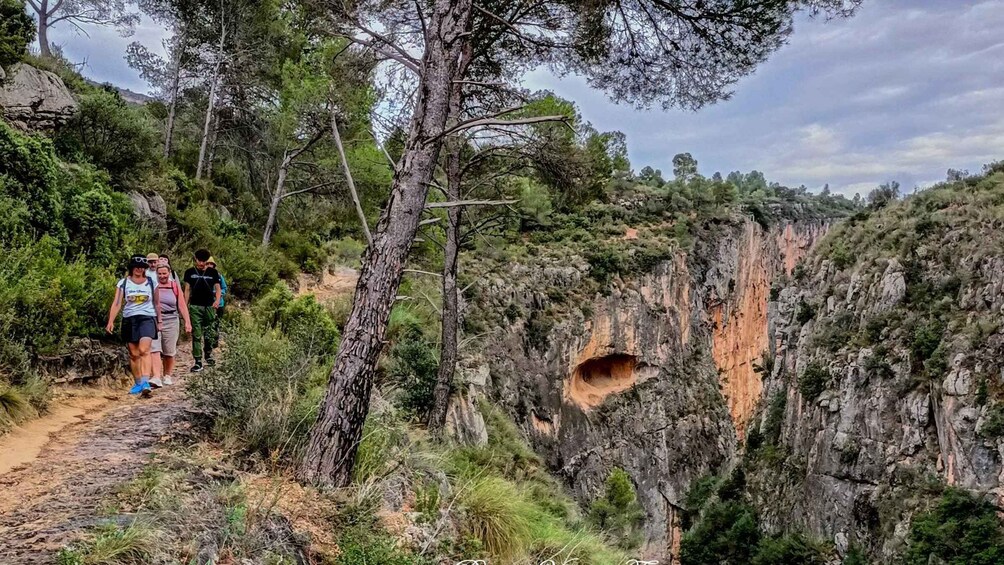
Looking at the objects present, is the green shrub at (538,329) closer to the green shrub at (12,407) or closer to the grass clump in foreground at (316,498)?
the grass clump in foreground at (316,498)

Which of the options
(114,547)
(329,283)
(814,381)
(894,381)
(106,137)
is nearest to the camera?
(114,547)

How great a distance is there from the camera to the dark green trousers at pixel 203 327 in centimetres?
623

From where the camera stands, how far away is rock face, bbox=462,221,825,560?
20812 mm

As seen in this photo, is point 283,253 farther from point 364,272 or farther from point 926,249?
point 926,249

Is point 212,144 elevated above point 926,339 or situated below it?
above

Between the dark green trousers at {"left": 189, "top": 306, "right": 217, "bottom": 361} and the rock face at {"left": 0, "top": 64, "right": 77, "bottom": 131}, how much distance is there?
454cm

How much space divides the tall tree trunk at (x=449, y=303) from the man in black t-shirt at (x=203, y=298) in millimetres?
2937

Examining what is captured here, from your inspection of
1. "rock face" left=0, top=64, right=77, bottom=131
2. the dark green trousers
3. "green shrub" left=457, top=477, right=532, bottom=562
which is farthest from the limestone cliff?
"rock face" left=0, top=64, right=77, bottom=131

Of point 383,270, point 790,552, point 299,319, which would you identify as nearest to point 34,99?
point 299,319

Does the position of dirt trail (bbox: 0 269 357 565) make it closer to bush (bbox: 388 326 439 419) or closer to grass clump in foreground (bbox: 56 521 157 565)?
Answer: grass clump in foreground (bbox: 56 521 157 565)

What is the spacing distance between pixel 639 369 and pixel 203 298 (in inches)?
926

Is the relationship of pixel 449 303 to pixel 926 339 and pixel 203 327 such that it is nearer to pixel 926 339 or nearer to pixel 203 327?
pixel 203 327

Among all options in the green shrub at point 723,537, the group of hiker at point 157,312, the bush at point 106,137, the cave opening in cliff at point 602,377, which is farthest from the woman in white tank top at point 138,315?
the green shrub at point 723,537

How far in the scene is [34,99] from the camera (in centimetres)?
870
